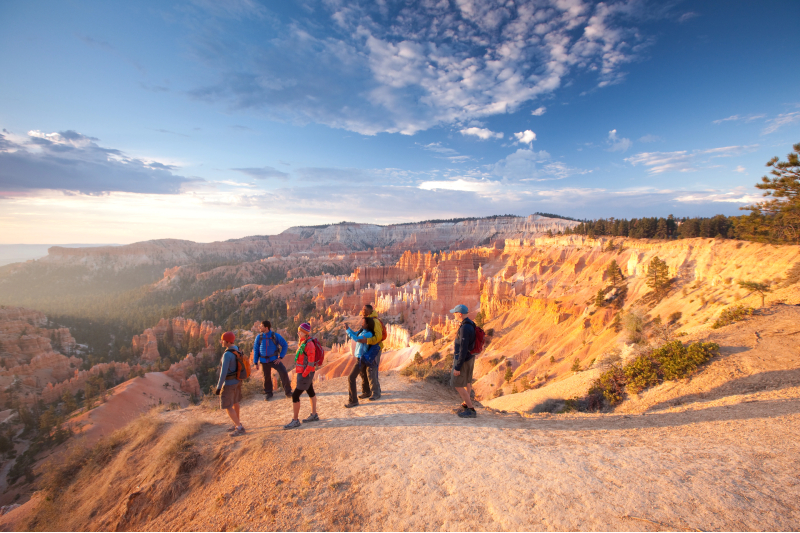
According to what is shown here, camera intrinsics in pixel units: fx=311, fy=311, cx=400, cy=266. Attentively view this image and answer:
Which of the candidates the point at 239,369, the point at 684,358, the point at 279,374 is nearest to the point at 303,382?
the point at 239,369

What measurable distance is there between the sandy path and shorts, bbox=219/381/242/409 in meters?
0.70

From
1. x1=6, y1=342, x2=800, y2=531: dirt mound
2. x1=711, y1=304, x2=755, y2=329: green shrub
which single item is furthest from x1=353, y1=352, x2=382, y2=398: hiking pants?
x1=711, y1=304, x2=755, y2=329: green shrub

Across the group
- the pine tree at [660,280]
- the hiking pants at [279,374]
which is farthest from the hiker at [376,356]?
the pine tree at [660,280]

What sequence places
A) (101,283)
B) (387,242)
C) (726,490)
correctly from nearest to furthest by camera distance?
(726,490) < (101,283) < (387,242)

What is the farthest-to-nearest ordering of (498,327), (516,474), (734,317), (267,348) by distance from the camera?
(498,327) < (734,317) < (267,348) < (516,474)

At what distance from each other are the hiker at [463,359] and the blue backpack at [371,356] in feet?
6.02

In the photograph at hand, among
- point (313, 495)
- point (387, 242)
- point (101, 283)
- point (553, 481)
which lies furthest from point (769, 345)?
point (387, 242)

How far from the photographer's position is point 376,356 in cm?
748

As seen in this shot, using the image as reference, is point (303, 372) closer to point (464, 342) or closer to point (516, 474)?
point (464, 342)

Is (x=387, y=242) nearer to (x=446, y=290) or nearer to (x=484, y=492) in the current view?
(x=446, y=290)

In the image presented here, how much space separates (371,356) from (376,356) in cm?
31

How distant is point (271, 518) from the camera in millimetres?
3846

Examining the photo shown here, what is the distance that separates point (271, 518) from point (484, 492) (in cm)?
268

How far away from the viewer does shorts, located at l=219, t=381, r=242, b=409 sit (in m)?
5.92
